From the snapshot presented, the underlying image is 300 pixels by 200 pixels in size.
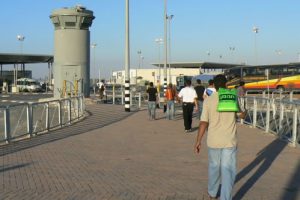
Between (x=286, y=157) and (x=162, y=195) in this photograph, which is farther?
(x=286, y=157)

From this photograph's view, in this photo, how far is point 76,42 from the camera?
32.2 metres

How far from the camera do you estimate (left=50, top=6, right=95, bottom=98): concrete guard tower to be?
31.9 m

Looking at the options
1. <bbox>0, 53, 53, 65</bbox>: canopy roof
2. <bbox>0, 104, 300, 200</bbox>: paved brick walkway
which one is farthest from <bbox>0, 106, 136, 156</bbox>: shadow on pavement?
<bbox>0, 53, 53, 65</bbox>: canopy roof

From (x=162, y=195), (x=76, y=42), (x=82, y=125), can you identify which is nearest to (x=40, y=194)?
(x=162, y=195)

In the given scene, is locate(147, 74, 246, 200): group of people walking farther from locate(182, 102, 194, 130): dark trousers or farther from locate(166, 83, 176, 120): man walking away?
locate(166, 83, 176, 120): man walking away

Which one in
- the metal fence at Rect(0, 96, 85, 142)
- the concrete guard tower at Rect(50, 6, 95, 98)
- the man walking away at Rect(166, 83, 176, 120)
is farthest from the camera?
the concrete guard tower at Rect(50, 6, 95, 98)

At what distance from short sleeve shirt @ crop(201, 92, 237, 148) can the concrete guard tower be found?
84.5 feet

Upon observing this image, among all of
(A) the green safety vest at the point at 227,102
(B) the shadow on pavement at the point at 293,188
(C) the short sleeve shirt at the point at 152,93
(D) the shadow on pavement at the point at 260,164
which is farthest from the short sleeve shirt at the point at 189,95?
(A) the green safety vest at the point at 227,102

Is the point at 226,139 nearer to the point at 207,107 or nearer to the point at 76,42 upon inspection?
the point at 207,107

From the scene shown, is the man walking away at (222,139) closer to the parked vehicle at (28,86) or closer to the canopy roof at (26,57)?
the canopy roof at (26,57)

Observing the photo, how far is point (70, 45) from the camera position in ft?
105

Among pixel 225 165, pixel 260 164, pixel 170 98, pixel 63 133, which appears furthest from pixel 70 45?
pixel 225 165

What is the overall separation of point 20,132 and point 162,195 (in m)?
8.40

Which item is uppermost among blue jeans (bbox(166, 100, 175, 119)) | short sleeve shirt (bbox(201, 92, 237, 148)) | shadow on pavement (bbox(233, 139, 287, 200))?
short sleeve shirt (bbox(201, 92, 237, 148))
